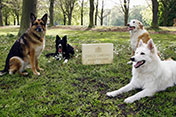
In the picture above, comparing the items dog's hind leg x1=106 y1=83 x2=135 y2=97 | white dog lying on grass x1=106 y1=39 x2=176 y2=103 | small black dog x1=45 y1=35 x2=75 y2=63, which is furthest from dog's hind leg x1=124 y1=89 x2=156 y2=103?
small black dog x1=45 y1=35 x2=75 y2=63

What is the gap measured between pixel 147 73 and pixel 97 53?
88.4 inches

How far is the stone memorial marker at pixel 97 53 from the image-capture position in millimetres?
4934

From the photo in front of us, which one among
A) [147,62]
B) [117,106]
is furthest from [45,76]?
[147,62]

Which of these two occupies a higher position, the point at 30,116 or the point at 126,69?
the point at 126,69

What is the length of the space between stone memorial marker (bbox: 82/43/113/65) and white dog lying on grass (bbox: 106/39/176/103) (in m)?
1.93

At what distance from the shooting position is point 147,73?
312 cm

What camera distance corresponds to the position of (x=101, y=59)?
5.20m

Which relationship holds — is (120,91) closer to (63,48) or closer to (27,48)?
(27,48)

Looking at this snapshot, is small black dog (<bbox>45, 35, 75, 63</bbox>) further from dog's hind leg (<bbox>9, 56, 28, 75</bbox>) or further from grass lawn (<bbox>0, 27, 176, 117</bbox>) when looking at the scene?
dog's hind leg (<bbox>9, 56, 28, 75</bbox>)

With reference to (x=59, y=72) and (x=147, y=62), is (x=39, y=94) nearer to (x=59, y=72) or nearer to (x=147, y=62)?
(x=59, y=72)

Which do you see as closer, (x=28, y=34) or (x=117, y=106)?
(x=117, y=106)

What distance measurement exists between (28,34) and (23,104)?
2123mm

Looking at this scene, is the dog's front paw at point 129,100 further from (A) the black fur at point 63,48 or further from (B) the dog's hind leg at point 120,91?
(A) the black fur at point 63,48

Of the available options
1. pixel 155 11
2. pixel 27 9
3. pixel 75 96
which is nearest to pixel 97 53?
pixel 75 96
